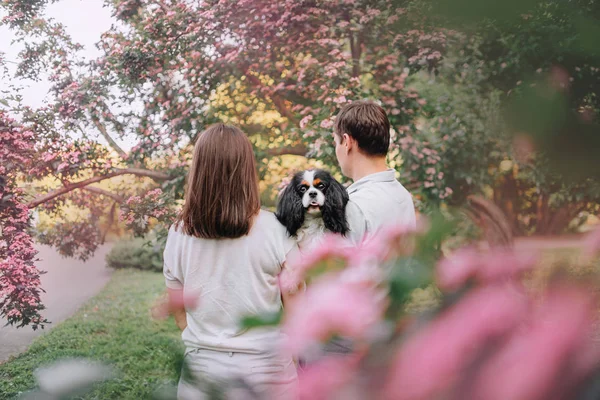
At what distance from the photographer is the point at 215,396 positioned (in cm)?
37

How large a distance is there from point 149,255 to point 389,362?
553 cm

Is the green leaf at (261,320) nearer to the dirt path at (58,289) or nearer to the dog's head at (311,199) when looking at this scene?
the dog's head at (311,199)

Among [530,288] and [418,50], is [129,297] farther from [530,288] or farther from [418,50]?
[530,288]

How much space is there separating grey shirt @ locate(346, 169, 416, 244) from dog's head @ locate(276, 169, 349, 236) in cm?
43

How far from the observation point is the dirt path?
3.82m

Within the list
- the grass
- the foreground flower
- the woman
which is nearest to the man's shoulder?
the woman

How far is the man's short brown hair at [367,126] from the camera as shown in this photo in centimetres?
157

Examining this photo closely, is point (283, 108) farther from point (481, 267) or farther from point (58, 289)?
point (481, 267)

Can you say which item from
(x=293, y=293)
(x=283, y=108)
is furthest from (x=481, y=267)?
(x=283, y=108)

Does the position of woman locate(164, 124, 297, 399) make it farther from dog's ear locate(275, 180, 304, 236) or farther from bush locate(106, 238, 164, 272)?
bush locate(106, 238, 164, 272)

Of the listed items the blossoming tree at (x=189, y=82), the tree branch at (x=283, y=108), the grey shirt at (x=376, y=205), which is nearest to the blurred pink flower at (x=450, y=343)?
the grey shirt at (x=376, y=205)

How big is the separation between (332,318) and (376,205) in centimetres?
116

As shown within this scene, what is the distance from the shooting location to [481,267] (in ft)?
1.16

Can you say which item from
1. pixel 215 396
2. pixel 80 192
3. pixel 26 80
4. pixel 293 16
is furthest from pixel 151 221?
pixel 215 396
